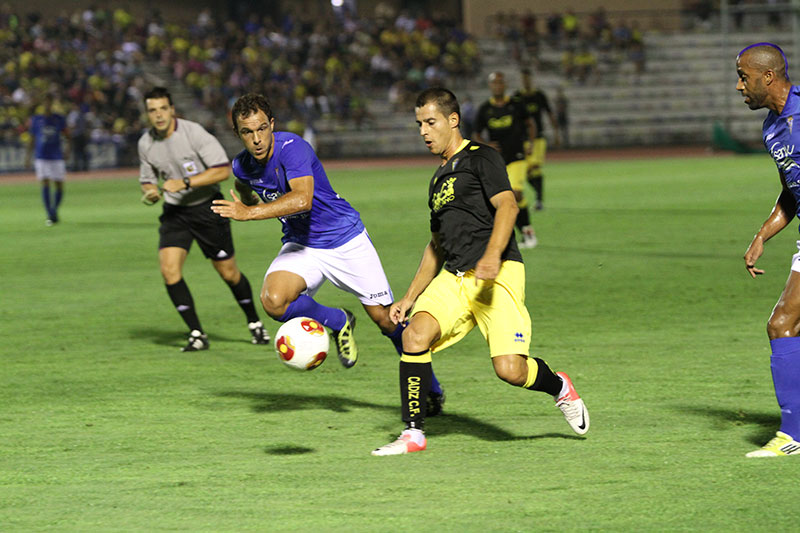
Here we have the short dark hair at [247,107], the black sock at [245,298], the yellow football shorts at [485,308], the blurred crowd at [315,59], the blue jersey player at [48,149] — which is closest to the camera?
the yellow football shorts at [485,308]

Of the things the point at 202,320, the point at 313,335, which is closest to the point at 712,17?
the point at 202,320

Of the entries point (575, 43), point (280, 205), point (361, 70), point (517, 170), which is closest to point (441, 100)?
point (280, 205)

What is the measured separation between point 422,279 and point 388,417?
1086 mm

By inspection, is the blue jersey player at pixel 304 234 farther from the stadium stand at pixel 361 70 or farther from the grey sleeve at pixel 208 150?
the stadium stand at pixel 361 70

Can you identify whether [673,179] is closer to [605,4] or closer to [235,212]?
[235,212]

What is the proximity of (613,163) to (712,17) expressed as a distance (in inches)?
722

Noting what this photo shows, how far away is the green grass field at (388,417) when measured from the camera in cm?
470

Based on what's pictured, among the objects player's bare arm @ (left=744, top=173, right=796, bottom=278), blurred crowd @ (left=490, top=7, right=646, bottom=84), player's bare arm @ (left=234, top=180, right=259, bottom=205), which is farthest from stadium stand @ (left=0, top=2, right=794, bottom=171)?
player's bare arm @ (left=744, top=173, right=796, bottom=278)

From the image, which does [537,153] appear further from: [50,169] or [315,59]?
[315,59]

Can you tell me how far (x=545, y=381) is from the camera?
222 inches

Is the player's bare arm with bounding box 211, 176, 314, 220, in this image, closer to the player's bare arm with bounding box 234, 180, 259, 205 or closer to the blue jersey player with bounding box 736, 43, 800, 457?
the player's bare arm with bounding box 234, 180, 259, 205

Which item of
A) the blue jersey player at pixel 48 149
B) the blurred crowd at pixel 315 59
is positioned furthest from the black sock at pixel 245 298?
the blurred crowd at pixel 315 59

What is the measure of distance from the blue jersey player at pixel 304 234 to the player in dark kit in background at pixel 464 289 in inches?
37.5

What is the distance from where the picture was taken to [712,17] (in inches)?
1961
